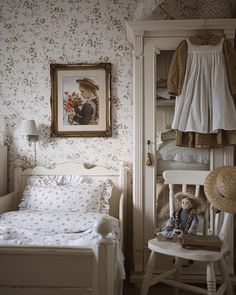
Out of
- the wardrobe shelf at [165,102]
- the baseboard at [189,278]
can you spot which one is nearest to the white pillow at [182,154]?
the wardrobe shelf at [165,102]

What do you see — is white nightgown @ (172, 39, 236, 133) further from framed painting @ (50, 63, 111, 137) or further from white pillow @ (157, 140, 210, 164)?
framed painting @ (50, 63, 111, 137)

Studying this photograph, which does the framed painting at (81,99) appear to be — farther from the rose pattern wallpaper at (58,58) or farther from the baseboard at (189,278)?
the baseboard at (189,278)

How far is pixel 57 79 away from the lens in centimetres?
298

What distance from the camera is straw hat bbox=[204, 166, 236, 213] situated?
2.17m

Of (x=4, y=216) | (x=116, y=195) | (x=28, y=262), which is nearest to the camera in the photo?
(x=28, y=262)

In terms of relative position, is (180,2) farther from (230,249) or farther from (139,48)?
(230,249)

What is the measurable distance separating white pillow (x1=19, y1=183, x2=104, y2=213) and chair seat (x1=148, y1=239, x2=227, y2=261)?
684 mm

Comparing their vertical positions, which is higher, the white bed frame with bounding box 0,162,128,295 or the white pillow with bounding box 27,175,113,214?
the white pillow with bounding box 27,175,113,214

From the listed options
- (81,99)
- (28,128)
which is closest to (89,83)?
(81,99)

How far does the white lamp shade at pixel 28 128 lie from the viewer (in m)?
A: 2.86

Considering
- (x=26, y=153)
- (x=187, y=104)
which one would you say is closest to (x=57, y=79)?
(x=26, y=153)

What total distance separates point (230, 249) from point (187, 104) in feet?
3.51

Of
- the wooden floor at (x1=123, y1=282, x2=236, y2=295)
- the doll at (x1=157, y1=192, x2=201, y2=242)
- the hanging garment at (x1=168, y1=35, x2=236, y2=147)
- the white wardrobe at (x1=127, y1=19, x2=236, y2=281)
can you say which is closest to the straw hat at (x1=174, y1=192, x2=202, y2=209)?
the doll at (x1=157, y1=192, x2=201, y2=242)

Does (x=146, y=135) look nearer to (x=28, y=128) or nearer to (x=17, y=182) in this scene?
(x=28, y=128)
